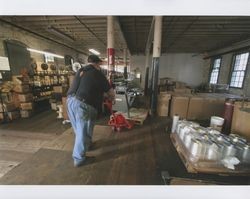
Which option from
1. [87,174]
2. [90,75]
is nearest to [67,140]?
[87,174]

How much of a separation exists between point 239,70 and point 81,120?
7.47m

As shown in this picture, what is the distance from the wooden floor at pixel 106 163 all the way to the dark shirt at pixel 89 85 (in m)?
0.83

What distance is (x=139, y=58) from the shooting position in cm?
1114

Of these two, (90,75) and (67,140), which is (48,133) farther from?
(90,75)

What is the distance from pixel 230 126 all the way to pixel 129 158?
88.4 inches

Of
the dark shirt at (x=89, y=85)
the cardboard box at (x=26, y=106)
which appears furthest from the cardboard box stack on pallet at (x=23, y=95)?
the dark shirt at (x=89, y=85)

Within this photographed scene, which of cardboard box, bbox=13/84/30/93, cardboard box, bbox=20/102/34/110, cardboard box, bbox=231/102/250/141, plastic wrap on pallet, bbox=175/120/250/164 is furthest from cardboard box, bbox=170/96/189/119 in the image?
cardboard box, bbox=13/84/30/93

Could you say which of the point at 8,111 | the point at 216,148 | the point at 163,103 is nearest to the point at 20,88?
the point at 8,111

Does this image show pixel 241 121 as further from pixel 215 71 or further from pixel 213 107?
pixel 215 71

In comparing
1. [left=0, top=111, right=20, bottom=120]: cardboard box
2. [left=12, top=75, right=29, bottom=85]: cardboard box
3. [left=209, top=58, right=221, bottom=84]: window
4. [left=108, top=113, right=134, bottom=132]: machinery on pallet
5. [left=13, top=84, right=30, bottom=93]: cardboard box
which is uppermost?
[left=209, top=58, right=221, bottom=84]: window

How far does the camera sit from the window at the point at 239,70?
248 inches

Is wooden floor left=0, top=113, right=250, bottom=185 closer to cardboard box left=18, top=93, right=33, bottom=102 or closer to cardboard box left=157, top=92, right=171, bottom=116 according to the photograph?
cardboard box left=157, top=92, right=171, bottom=116

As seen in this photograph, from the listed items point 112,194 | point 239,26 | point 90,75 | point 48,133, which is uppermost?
point 239,26

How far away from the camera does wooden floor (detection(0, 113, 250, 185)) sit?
5.55ft
